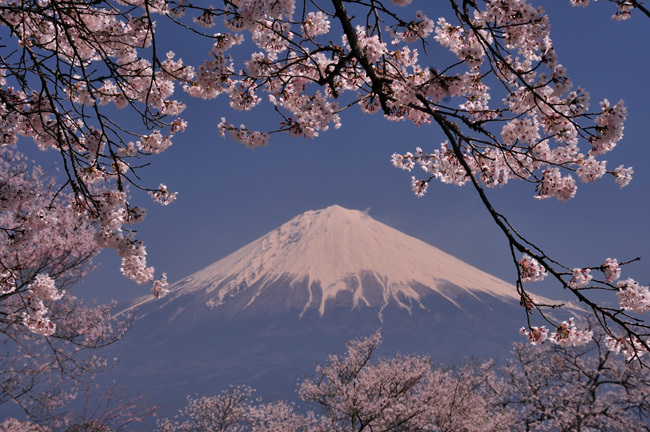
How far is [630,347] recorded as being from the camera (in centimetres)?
254

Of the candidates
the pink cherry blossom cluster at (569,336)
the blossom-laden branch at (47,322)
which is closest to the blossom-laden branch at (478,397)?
the blossom-laden branch at (47,322)

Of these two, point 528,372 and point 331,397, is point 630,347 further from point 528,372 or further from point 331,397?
point 528,372

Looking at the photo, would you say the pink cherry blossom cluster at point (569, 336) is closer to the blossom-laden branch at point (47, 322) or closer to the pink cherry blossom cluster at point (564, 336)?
the pink cherry blossom cluster at point (564, 336)

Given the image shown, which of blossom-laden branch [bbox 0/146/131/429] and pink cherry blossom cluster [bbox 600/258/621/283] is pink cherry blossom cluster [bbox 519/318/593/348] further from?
blossom-laden branch [bbox 0/146/131/429]

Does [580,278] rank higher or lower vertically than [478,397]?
higher

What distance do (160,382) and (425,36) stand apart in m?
206

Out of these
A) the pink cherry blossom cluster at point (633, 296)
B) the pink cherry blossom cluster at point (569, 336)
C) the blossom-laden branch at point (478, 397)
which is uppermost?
the pink cherry blossom cluster at point (633, 296)

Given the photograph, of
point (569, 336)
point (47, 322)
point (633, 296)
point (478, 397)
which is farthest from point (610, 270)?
point (478, 397)

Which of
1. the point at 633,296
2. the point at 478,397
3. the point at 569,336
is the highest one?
the point at 633,296

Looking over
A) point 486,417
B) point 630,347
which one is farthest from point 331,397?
point 630,347

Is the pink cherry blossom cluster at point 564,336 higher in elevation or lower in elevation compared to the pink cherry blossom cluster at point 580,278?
lower

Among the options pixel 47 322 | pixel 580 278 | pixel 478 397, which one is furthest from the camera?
pixel 478 397

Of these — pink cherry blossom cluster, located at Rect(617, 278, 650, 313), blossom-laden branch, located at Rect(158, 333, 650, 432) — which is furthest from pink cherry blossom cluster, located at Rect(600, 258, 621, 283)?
blossom-laden branch, located at Rect(158, 333, 650, 432)

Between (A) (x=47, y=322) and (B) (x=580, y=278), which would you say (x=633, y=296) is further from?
(A) (x=47, y=322)
